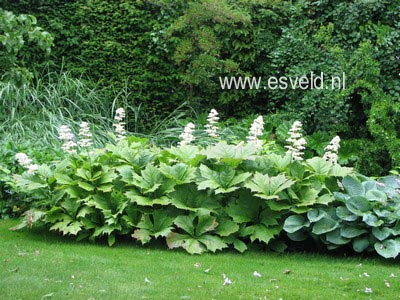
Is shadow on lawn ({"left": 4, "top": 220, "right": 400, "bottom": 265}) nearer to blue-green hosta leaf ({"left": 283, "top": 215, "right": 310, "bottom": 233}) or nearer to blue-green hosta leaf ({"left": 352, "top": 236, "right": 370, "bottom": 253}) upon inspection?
blue-green hosta leaf ({"left": 352, "top": 236, "right": 370, "bottom": 253})

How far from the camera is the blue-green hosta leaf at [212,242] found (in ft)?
15.9

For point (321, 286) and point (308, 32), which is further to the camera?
point (308, 32)

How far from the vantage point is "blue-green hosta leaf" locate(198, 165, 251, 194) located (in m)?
5.00

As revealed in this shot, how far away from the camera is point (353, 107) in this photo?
8953 mm

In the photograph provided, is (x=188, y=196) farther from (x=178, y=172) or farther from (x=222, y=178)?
(x=222, y=178)

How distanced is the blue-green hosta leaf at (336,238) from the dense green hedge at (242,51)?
2.92m

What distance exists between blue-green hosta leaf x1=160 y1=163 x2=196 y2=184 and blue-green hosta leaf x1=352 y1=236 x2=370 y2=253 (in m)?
1.49

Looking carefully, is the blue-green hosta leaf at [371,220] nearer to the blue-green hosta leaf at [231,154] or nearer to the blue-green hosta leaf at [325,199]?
the blue-green hosta leaf at [325,199]

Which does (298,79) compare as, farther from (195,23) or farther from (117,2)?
(117,2)

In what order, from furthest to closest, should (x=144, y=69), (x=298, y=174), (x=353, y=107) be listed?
(x=144, y=69) → (x=353, y=107) → (x=298, y=174)

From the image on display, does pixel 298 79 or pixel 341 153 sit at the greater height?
pixel 298 79

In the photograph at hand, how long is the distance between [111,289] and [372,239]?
2.20m

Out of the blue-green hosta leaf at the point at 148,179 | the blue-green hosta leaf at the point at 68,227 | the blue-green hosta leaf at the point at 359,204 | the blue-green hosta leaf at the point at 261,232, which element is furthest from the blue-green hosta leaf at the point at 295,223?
the blue-green hosta leaf at the point at 68,227

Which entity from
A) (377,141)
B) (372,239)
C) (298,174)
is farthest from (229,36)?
(372,239)
